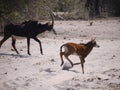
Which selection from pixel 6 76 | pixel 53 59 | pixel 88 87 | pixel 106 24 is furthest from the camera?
pixel 106 24

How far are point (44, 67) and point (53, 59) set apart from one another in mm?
1238

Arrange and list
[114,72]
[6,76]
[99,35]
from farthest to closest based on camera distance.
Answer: [99,35]
[114,72]
[6,76]

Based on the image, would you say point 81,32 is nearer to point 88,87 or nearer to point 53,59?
point 53,59

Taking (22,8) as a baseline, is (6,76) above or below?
below

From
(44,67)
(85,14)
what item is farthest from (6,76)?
(85,14)

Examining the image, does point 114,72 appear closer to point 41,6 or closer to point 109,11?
point 41,6

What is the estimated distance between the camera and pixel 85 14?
1347 inches

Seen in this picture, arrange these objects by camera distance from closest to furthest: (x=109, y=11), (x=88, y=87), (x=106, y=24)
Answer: (x=88, y=87), (x=106, y=24), (x=109, y=11)

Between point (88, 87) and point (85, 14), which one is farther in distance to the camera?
point (85, 14)

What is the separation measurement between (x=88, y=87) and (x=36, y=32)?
5.80 m

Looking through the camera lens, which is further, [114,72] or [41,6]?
[41,6]

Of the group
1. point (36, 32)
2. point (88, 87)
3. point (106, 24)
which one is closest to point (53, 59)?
point (36, 32)

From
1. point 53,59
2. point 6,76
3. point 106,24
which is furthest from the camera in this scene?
point 106,24

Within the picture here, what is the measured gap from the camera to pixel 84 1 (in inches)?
1540
